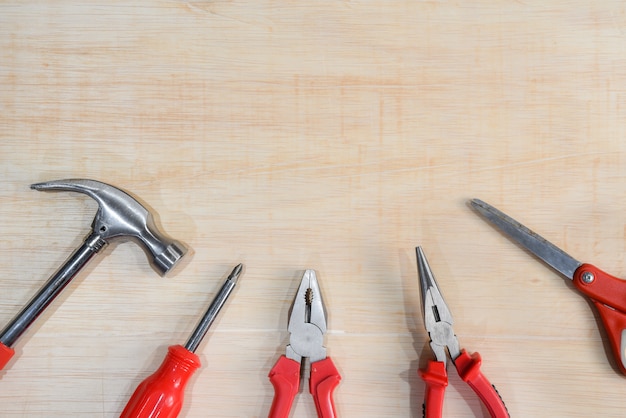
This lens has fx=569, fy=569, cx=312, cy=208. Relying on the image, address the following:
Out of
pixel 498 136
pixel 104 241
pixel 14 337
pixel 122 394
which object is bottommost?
pixel 122 394

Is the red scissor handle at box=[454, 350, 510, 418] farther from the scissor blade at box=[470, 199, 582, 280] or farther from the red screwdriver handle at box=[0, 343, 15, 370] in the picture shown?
the red screwdriver handle at box=[0, 343, 15, 370]

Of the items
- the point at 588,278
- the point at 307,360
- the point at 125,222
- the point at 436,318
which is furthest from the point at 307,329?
the point at 588,278

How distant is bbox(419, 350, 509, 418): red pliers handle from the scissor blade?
0.18m

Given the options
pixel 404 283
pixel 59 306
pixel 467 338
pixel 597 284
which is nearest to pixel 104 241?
pixel 59 306

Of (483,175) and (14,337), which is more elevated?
(483,175)

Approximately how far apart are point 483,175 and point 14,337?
71cm

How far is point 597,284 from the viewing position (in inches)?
32.0

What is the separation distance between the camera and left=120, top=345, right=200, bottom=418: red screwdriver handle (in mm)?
758

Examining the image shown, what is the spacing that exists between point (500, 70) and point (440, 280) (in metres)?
0.33

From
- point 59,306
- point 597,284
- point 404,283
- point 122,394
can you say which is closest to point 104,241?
point 59,306

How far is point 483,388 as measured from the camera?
0.78 m

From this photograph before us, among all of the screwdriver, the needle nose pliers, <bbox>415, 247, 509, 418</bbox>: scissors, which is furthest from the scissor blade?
the screwdriver

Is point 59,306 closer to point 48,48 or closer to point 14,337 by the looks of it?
point 14,337

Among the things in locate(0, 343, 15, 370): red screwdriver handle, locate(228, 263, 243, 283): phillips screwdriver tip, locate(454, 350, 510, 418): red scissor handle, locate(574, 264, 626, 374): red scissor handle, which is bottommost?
locate(454, 350, 510, 418): red scissor handle
